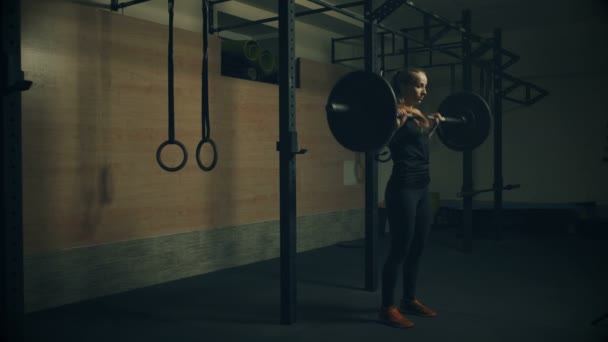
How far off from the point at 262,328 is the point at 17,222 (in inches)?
52.6

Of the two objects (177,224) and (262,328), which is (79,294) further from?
(262,328)

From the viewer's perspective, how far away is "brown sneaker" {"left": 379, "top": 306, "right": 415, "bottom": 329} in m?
2.62

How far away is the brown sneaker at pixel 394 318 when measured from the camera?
8.61 feet

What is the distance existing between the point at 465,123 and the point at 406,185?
3.96ft

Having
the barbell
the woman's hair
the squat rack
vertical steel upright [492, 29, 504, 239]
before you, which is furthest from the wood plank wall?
vertical steel upright [492, 29, 504, 239]

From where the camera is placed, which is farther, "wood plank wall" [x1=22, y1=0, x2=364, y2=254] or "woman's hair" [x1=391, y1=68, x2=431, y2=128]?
"wood plank wall" [x1=22, y1=0, x2=364, y2=254]

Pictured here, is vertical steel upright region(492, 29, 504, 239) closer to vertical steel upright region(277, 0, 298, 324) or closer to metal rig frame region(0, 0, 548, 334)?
metal rig frame region(0, 0, 548, 334)

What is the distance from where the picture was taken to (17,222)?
176 centimetres

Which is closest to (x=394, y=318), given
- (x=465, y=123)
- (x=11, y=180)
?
(x=465, y=123)

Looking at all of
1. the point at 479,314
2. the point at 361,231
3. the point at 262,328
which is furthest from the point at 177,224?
the point at 361,231

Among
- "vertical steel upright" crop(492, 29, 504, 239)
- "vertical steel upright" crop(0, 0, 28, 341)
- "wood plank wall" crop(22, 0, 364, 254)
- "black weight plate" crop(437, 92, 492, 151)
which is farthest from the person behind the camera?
"vertical steel upright" crop(492, 29, 504, 239)

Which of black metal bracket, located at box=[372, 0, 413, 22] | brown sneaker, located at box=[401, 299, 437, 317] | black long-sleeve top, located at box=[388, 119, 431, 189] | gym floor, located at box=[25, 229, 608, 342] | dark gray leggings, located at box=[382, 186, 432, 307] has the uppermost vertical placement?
black metal bracket, located at box=[372, 0, 413, 22]

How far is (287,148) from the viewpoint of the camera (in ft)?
8.85

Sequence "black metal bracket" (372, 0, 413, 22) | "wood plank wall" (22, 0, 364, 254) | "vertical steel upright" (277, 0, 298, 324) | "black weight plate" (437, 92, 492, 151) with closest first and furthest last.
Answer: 1. "vertical steel upright" (277, 0, 298, 324)
2. "wood plank wall" (22, 0, 364, 254)
3. "black metal bracket" (372, 0, 413, 22)
4. "black weight plate" (437, 92, 492, 151)
